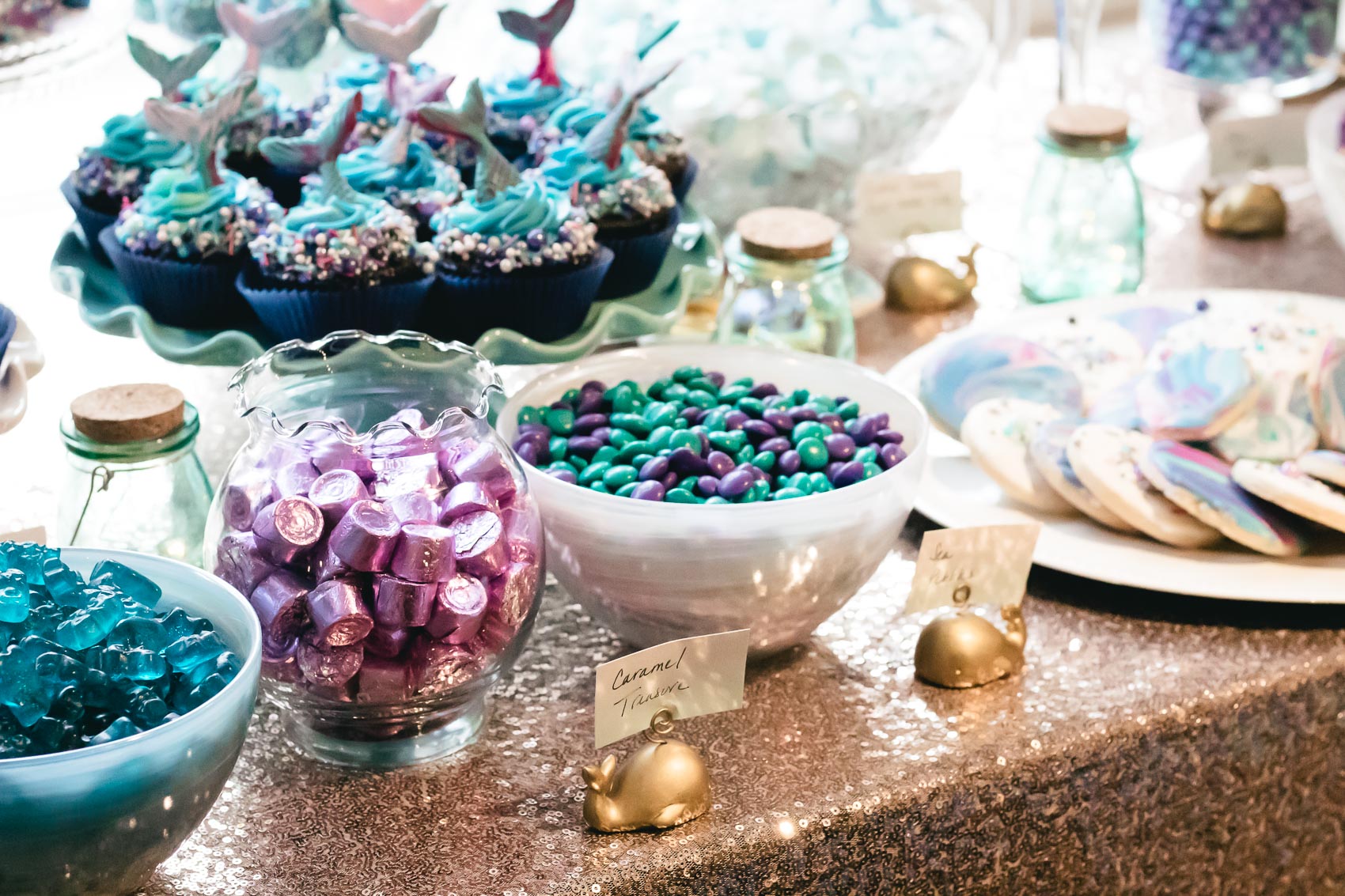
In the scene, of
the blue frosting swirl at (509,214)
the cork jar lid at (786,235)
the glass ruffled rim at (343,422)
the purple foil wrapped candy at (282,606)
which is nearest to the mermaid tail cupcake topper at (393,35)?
the blue frosting swirl at (509,214)

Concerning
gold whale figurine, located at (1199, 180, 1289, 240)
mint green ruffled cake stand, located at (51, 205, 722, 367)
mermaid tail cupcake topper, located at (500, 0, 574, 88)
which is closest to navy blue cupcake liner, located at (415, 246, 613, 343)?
mint green ruffled cake stand, located at (51, 205, 722, 367)

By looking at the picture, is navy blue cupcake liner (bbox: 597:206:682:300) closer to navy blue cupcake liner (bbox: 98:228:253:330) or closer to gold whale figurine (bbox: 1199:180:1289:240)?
navy blue cupcake liner (bbox: 98:228:253:330)

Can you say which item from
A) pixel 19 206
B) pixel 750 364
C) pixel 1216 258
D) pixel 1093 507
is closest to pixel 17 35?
pixel 19 206

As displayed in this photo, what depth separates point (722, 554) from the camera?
961mm

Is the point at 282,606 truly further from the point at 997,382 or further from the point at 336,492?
the point at 997,382

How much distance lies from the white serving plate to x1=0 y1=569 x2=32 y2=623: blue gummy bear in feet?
2.27

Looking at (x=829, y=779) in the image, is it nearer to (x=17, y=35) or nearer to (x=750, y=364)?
(x=750, y=364)

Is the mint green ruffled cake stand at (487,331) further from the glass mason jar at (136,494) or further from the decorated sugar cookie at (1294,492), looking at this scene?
the decorated sugar cookie at (1294,492)

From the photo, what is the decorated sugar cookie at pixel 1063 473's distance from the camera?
1.21 metres

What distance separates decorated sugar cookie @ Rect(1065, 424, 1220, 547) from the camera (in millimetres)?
1174

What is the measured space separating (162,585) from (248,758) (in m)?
0.17

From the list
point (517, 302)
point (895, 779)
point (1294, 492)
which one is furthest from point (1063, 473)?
point (517, 302)

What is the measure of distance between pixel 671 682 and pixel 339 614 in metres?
0.22

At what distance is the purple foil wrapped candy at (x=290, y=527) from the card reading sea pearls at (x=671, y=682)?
7.4 inches
